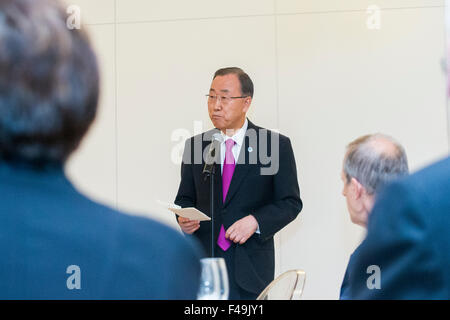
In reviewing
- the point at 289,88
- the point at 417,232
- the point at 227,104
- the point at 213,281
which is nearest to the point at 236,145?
the point at 227,104

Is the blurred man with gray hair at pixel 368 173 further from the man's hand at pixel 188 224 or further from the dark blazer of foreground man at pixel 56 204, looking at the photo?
the dark blazer of foreground man at pixel 56 204

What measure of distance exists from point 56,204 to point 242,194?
2.42m

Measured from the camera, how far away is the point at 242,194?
3.17m

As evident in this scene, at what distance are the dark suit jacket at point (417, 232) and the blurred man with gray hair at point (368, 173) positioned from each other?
121 centimetres

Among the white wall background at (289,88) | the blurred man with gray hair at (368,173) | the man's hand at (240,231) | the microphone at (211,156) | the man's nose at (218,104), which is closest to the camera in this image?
the blurred man with gray hair at (368,173)

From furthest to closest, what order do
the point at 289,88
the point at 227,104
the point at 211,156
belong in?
the point at 289,88
the point at 227,104
the point at 211,156

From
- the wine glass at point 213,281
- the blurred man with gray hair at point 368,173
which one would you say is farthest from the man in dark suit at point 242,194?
the wine glass at point 213,281

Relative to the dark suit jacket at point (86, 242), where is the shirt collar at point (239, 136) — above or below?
above

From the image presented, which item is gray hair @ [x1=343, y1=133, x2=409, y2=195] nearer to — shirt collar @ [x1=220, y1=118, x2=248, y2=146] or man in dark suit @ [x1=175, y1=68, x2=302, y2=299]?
man in dark suit @ [x1=175, y1=68, x2=302, y2=299]

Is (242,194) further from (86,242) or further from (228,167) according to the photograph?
(86,242)

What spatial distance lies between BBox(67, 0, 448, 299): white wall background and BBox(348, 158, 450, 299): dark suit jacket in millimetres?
3227

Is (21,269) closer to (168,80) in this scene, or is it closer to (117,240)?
(117,240)

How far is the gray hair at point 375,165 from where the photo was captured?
207 centimetres
